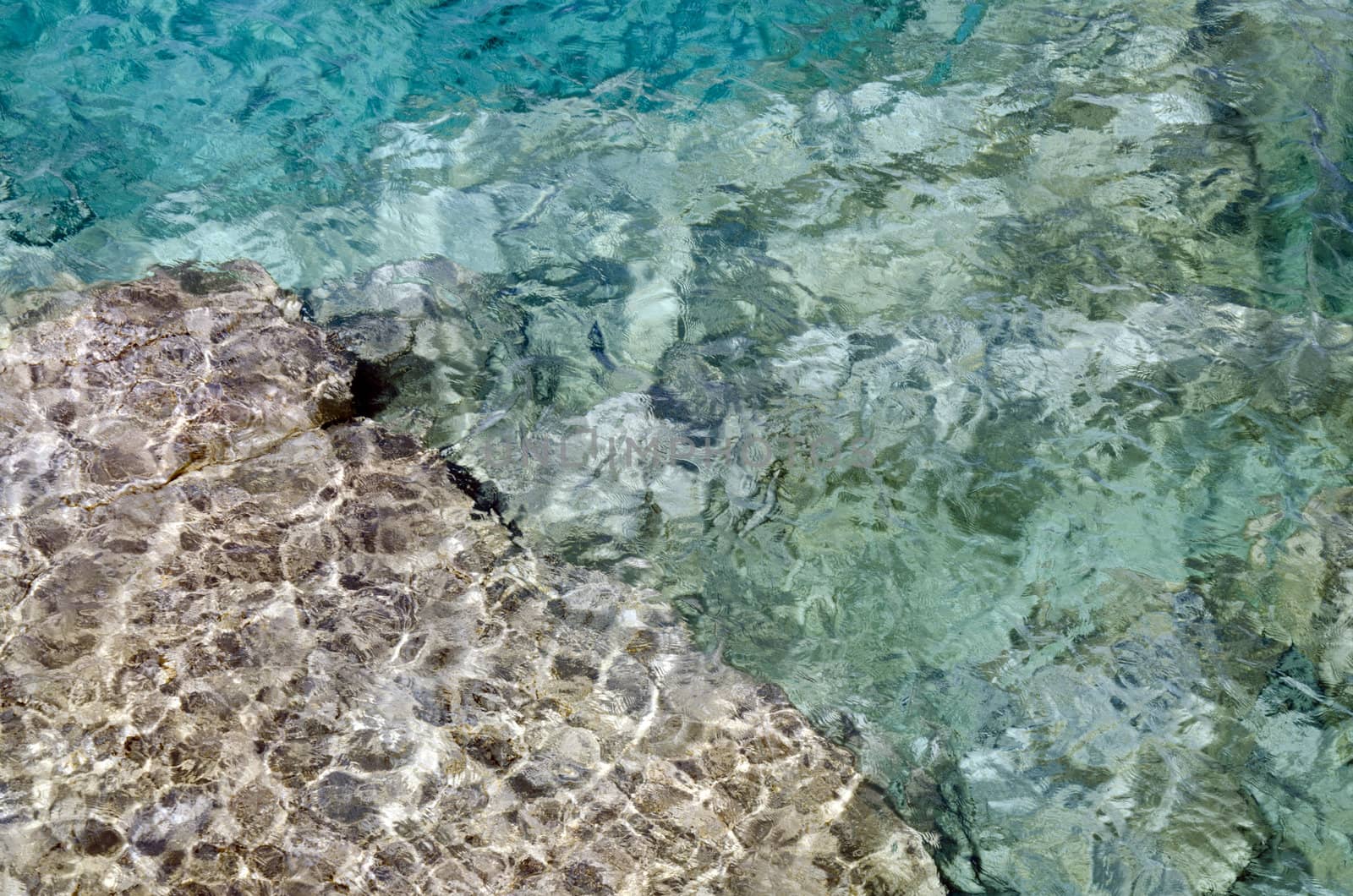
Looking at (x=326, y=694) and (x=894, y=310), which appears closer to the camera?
(x=326, y=694)

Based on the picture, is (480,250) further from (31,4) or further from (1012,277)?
(31,4)

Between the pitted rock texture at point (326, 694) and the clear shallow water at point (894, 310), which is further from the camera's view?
the clear shallow water at point (894, 310)

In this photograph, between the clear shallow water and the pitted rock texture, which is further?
the clear shallow water

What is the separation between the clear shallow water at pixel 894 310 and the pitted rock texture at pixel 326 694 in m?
0.31

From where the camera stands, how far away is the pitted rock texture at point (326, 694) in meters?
2.77

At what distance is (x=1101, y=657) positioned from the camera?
133 inches

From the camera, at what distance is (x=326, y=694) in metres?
3.02

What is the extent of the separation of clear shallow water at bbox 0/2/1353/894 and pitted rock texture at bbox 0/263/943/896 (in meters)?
0.31

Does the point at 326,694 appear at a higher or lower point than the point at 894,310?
lower

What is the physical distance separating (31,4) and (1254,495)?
7.41 m

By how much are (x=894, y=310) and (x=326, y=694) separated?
116 inches

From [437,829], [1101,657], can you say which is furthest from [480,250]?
[1101,657]

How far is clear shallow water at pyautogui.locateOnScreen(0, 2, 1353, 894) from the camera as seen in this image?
3254 mm

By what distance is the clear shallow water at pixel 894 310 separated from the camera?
325 centimetres
